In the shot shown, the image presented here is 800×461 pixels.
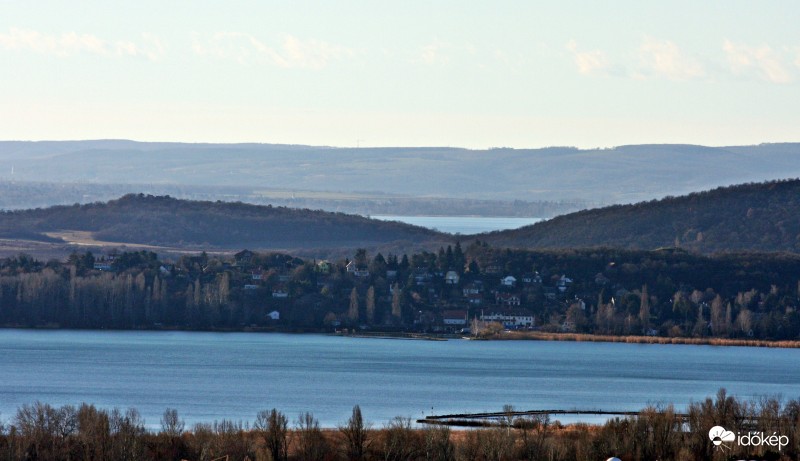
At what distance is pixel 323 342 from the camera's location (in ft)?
308

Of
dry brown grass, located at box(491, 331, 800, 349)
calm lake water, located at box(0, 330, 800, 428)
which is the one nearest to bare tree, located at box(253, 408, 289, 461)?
calm lake water, located at box(0, 330, 800, 428)

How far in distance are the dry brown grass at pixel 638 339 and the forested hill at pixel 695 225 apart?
42720 millimetres

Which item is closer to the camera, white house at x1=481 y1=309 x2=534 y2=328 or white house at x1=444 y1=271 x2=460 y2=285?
white house at x1=481 y1=309 x2=534 y2=328

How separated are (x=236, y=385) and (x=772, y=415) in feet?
81.4

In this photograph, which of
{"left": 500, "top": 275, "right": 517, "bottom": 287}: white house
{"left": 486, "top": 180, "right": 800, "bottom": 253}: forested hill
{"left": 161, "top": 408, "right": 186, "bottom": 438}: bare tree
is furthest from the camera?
{"left": 486, "top": 180, "right": 800, "bottom": 253}: forested hill

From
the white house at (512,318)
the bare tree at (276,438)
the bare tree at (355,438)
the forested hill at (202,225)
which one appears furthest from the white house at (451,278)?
the bare tree at (276,438)

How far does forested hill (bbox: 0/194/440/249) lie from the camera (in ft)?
591

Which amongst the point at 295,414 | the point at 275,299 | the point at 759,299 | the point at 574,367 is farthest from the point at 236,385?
the point at 759,299

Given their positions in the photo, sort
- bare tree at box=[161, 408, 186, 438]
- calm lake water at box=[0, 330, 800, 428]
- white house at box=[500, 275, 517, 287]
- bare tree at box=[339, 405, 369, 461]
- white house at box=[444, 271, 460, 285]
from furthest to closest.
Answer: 1. white house at box=[500, 275, 517, 287]
2. white house at box=[444, 271, 460, 285]
3. calm lake water at box=[0, 330, 800, 428]
4. bare tree at box=[161, 408, 186, 438]
5. bare tree at box=[339, 405, 369, 461]

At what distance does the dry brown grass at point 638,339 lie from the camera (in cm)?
9644

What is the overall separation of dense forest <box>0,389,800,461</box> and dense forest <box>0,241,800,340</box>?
177 feet

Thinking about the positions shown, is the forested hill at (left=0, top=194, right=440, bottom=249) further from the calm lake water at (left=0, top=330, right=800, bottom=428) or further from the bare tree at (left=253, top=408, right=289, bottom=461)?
the bare tree at (left=253, top=408, right=289, bottom=461)

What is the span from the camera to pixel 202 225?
189m

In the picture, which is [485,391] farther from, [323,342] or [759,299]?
[759,299]
